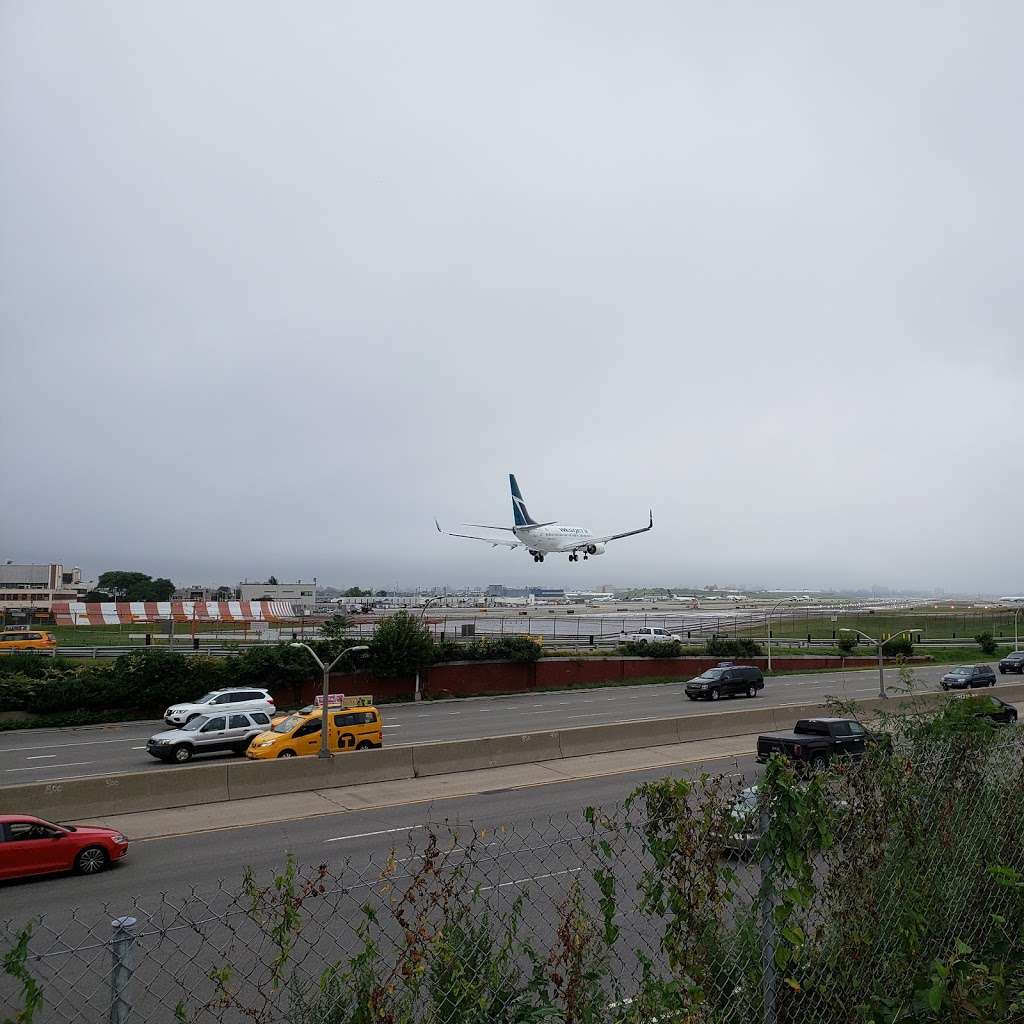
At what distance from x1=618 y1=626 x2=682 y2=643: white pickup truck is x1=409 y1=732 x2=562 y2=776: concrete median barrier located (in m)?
40.4

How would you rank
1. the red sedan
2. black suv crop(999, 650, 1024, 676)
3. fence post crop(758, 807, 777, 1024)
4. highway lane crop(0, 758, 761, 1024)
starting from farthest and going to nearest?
black suv crop(999, 650, 1024, 676) < the red sedan < highway lane crop(0, 758, 761, 1024) < fence post crop(758, 807, 777, 1024)

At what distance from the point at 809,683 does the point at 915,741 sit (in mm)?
49970

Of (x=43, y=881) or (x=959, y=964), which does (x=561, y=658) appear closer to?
(x=43, y=881)

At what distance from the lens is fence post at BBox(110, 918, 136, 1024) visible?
127 inches

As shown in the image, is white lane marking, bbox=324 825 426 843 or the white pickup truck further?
the white pickup truck

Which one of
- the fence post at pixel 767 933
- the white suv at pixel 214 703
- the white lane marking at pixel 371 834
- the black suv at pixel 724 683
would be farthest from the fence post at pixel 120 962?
the black suv at pixel 724 683

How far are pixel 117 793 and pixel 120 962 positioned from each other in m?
14.3

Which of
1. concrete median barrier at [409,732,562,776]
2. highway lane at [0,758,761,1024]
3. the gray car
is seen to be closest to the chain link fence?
highway lane at [0,758,761,1024]

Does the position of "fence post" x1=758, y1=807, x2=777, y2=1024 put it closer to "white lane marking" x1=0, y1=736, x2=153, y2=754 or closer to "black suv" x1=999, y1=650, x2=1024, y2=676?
"white lane marking" x1=0, y1=736, x2=153, y2=754

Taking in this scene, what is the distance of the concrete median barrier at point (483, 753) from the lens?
17.5 m

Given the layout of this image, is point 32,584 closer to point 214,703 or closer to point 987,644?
point 214,703

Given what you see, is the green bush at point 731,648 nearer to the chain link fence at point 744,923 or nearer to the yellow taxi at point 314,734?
the yellow taxi at point 314,734

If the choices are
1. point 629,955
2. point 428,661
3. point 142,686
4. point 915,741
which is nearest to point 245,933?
point 629,955

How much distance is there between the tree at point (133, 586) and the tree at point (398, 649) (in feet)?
335
